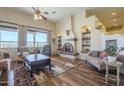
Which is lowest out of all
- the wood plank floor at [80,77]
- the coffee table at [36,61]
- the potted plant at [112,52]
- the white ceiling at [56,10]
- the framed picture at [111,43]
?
the wood plank floor at [80,77]

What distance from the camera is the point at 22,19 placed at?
1778 mm

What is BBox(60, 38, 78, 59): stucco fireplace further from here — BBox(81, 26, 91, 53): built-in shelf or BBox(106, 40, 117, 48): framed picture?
BBox(106, 40, 117, 48): framed picture

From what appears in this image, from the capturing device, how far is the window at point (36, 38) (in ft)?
6.04

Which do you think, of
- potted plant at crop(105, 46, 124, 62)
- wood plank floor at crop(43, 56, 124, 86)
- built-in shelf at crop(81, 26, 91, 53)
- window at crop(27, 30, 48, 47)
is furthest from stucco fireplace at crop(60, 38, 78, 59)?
potted plant at crop(105, 46, 124, 62)

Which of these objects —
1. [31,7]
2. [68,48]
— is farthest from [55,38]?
[31,7]

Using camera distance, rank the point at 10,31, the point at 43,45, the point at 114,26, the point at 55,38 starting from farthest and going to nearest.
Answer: the point at 55,38, the point at 43,45, the point at 114,26, the point at 10,31

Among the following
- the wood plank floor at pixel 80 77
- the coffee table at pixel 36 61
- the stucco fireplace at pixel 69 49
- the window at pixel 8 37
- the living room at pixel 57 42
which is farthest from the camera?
the stucco fireplace at pixel 69 49

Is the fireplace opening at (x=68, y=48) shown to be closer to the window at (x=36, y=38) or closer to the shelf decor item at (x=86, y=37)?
the shelf decor item at (x=86, y=37)

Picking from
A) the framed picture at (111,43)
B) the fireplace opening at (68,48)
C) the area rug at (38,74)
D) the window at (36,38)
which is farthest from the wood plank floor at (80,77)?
the framed picture at (111,43)

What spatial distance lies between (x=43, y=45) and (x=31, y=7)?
2.53 ft

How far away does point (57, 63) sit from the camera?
239 cm
